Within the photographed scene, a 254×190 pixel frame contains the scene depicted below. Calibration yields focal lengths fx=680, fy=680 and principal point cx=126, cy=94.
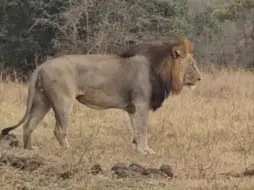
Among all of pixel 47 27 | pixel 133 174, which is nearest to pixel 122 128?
pixel 133 174

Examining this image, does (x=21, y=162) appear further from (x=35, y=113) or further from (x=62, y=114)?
(x=35, y=113)

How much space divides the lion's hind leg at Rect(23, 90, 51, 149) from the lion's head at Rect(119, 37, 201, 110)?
4.69ft

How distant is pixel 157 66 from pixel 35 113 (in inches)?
72.3

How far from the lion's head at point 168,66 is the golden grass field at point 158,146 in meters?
0.76

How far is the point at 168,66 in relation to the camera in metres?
9.66

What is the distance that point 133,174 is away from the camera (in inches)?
258

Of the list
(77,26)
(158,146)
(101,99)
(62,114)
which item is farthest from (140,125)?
(77,26)

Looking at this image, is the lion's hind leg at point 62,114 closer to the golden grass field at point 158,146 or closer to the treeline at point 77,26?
the golden grass field at point 158,146

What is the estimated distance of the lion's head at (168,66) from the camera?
31.3 ft

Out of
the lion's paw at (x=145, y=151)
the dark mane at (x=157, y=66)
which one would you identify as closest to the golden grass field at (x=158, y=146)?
the lion's paw at (x=145, y=151)

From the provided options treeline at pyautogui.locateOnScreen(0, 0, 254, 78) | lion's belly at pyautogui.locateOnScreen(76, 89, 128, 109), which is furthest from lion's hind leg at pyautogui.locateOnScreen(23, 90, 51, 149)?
treeline at pyautogui.locateOnScreen(0, 0, 254, 78)

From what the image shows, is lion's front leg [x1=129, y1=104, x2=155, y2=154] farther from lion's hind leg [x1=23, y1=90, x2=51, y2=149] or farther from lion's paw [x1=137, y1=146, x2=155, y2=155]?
lion's hind leg [x1=23, y1=90, x2=51, y2=149]

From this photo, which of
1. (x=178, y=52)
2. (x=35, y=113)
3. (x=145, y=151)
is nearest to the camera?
(x=145, y=151)

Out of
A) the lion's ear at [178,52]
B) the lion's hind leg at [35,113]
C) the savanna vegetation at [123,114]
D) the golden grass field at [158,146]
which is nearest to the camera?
the golden grass field at [158,146]
